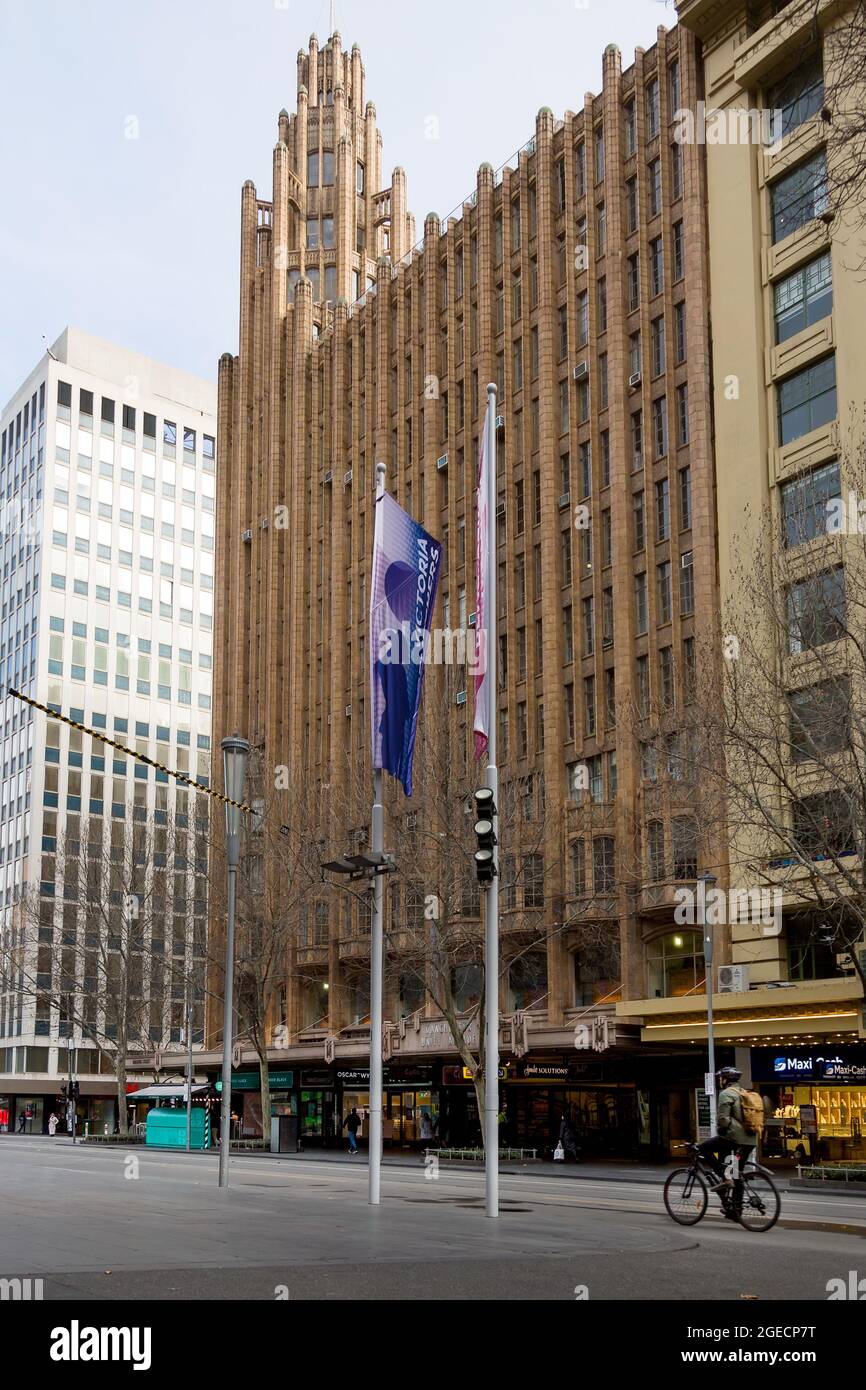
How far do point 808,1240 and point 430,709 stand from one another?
33.8 metres

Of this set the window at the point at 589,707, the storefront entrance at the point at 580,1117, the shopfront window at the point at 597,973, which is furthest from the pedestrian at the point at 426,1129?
the window at the point at 589,707

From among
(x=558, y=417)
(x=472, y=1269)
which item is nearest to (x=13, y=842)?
(x=558, y=417)

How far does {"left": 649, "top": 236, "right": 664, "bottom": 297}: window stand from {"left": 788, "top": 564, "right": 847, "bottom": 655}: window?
26728mm

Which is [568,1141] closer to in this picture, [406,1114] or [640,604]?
[406,1114]

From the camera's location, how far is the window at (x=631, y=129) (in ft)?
183

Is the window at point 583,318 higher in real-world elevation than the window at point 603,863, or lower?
higher

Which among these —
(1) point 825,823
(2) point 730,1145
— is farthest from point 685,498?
(2) point 730,1145

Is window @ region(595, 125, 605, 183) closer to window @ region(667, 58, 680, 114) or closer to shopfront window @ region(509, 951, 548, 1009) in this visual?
window @ region(667, 58, 680, 114)

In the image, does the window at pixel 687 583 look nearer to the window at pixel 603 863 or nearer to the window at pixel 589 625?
the window at pixel 589 625

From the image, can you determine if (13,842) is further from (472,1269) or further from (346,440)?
(472,1269)

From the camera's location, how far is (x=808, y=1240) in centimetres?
1625

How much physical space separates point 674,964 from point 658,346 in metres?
22.8

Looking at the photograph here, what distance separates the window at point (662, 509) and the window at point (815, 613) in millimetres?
21327

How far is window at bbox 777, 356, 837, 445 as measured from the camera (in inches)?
1788
